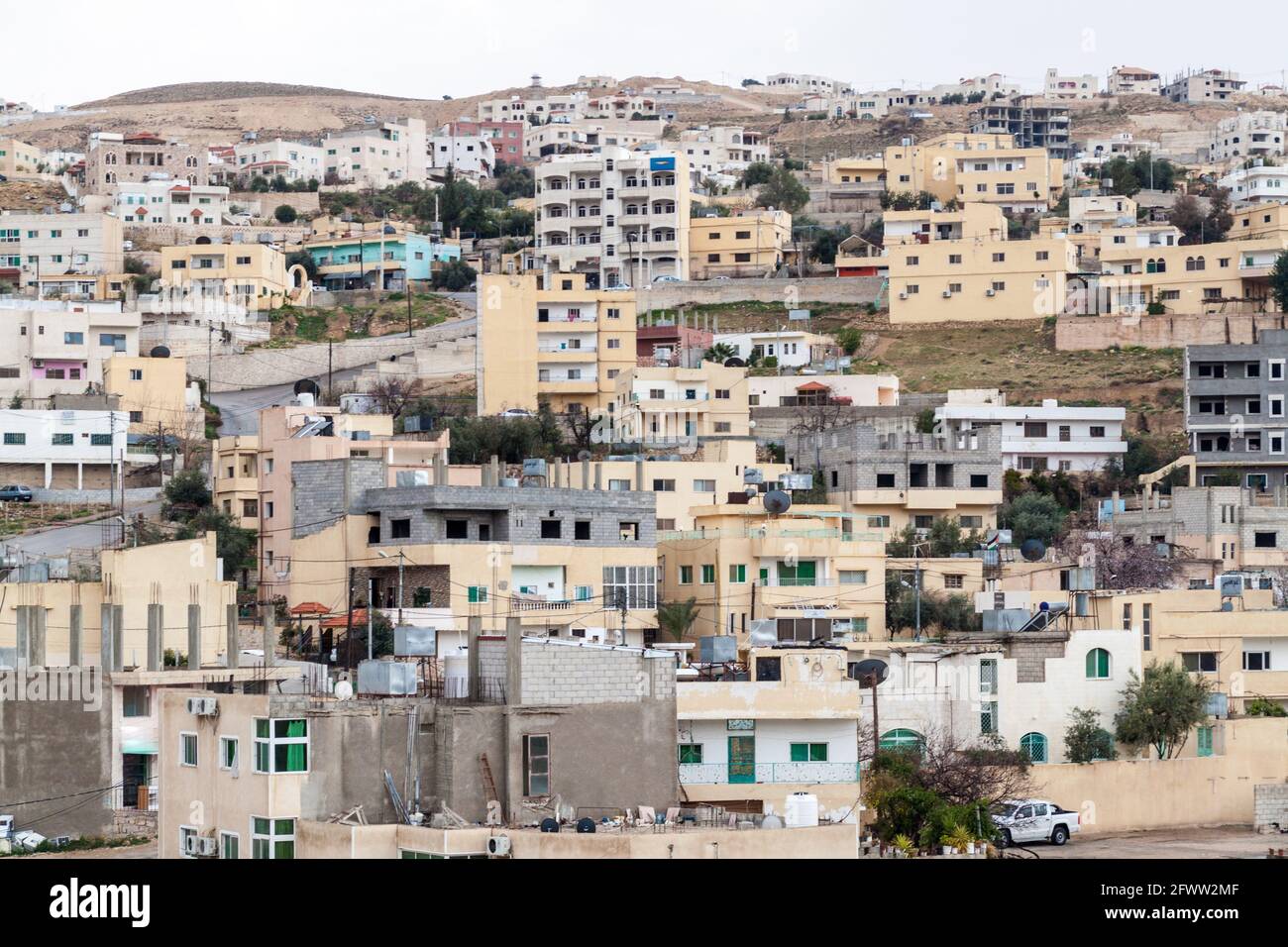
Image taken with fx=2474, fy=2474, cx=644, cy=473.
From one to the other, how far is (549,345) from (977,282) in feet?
45.7

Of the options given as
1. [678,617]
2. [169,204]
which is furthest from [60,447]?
[169,204]

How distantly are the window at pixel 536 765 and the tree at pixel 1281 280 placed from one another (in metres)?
48.5

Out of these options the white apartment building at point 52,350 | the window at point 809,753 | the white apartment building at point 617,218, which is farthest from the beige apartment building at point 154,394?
the window at point 809,753

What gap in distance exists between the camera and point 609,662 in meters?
23.6

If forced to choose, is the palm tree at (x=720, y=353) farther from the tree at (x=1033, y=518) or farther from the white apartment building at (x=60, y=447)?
the white apartment building at (x=60, y=447)

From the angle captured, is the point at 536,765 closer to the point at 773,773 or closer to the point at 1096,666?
the point at 773,773

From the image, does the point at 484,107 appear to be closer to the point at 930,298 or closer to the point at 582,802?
the point at 930,298

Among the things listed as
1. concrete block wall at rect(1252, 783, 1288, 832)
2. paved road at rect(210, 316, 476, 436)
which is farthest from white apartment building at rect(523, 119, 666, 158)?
concrete block wall at rect(1252, 783, 1288, 832)

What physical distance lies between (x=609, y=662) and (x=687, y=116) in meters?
112

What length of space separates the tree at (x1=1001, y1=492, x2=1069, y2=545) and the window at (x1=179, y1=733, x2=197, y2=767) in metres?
28.1

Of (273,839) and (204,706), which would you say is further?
(204,706)

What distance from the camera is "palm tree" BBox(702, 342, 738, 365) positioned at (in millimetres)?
63781

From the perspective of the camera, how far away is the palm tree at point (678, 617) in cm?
3953

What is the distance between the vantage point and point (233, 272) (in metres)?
74.9
